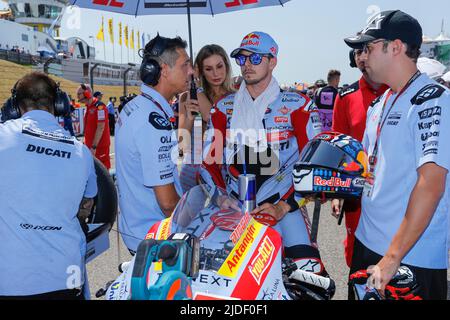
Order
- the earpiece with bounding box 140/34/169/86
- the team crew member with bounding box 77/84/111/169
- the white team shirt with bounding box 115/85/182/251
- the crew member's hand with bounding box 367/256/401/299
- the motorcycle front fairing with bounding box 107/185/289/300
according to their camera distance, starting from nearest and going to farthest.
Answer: the motorcycle front fairing with bounding box 107/185/289/300, the crew member's hand with bounding box 367/256/401/299, the white team shirt with bounding box 115/85/182/251, the earpiece with bounding box 140/34/169/86, the team crew member with bounding box 77/84/111/169

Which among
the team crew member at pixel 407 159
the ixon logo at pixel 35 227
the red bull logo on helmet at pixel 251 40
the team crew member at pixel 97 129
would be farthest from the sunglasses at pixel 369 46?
the team crew member at pixel 97 129

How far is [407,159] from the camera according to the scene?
7.36 ft

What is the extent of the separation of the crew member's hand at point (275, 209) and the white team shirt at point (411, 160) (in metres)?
0.53

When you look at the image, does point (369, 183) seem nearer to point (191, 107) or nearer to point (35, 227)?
point (35, 227)

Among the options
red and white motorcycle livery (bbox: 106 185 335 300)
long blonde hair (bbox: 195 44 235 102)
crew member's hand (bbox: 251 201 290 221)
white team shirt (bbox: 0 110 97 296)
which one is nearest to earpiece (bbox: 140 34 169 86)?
white team shirt (bbox: 0 110 97 296)

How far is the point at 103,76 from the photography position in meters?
61.3

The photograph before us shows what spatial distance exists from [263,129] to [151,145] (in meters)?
0.92

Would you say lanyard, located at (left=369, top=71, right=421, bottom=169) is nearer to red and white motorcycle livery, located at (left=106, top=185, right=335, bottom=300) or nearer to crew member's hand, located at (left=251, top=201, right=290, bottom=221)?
crew member's hand, located at (left=251, top=201, right=290, bottom=221)

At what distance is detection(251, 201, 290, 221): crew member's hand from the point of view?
265cm

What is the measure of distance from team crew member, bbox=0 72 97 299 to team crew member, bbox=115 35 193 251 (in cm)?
36

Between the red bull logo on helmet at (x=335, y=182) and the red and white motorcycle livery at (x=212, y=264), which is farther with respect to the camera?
the red bull logo on helmet at (x=335, y=182)

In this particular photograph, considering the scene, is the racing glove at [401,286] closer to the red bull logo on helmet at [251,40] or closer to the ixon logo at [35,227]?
the ixon logo at [35,227]

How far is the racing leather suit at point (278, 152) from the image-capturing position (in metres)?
3.08
